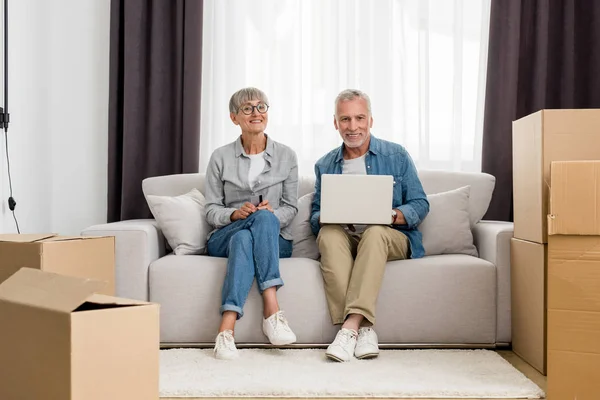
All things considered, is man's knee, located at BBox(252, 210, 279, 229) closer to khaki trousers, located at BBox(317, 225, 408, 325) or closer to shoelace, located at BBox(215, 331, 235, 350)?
khaki trousers, located at BBox(317, 225, 408, 325)

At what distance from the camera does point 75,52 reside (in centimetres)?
349

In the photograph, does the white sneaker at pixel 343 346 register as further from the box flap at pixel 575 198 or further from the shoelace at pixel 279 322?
the box flap at pixel 575 198

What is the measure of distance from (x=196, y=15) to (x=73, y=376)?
8.48 feet

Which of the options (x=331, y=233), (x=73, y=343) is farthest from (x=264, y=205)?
(x=73, y=343)

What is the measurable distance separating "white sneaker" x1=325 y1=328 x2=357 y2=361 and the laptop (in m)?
0.43

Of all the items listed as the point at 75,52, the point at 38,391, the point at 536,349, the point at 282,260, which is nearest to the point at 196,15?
the point at 75,52

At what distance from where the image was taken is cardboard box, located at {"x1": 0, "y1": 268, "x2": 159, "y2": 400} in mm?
1106

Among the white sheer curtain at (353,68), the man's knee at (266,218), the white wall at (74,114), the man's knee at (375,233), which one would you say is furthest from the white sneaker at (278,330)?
the white wall at (74,114)

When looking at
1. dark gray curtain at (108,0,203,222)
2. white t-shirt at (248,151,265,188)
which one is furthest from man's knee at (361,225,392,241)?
dark gray curtain at (108,0,203,222)

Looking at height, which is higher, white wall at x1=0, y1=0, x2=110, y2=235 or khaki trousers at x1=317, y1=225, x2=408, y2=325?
white wall at x1=0, y1=0, x2=110, y2=235

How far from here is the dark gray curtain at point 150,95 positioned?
3363 millimetres

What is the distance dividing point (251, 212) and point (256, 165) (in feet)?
0.94

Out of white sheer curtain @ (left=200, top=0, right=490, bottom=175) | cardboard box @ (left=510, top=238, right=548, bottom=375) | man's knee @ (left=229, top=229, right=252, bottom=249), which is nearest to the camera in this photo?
cardboard box @ (left=510, top=238, right=548, bottom=375)

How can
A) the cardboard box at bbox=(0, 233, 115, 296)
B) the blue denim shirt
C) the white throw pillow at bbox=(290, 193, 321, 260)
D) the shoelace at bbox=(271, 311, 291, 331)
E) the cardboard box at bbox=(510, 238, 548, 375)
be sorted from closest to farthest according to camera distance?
the cardboard box at bbox=(0, 233, 115, 296), the cardboard box at bbox=(510, 238, 548, 375), the shoelace at bbox=(271, 311, 291, 331), the blue denim shirt, the white throw pillow at bbox=(290, 193, 321, 260)
